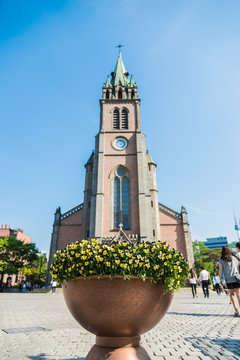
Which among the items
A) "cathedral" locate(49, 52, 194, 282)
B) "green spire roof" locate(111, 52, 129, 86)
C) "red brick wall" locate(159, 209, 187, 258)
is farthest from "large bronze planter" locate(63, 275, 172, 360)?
"green spire roof" locate(111, 52, 129, 86)

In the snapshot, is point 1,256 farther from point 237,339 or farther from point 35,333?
point 237,339

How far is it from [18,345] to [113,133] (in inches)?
1162

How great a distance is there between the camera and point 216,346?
379 centimetres

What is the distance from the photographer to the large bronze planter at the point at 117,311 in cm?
247

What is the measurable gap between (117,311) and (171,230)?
28560 millimetres

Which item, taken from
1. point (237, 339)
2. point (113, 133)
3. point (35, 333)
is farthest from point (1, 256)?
point (237, 339)

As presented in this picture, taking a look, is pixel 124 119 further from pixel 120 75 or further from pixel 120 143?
pixel 120 75

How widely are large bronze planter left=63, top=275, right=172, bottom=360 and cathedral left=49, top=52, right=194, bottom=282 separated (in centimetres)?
2191

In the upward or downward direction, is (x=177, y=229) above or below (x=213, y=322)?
above

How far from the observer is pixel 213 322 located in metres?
5.93

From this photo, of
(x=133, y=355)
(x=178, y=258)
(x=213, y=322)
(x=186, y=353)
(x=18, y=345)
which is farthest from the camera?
(x=213, y=322)

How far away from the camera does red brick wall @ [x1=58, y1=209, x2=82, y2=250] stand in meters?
29.2

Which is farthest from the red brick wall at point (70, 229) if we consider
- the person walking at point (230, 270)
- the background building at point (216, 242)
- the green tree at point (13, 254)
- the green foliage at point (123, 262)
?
the background building at point (216, 242)

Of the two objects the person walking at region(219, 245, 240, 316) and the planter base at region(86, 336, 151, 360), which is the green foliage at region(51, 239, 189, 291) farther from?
the person walking at region(219, 245, 240, 316)
